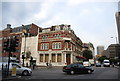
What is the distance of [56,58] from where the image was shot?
4350cm

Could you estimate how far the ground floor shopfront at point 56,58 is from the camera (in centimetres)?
4221

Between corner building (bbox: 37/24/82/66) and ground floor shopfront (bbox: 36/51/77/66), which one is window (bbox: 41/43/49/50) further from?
ground floor shopfront (bbox: 36/51/77/66)

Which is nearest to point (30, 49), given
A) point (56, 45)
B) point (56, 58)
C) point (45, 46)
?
point (45, 46)

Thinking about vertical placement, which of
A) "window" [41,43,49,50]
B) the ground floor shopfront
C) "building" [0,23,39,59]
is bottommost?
the ground floor shopfront

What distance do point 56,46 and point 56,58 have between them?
4.10 meters

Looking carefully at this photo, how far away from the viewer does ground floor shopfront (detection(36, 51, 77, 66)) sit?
42213 mm

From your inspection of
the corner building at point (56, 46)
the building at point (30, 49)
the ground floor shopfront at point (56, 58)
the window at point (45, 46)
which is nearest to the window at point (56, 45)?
the corner building at point (56, 46)

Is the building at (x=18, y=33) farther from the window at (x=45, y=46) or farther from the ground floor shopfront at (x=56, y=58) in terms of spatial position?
the ground floor shopfront at (x=56, y=58)

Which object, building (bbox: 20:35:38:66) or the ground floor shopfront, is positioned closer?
the ground floor shopfront

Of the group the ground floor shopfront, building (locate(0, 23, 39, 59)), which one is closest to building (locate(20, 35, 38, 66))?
the ground floor shopfront

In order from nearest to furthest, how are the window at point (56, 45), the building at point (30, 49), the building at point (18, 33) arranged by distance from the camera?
the window at point (56, 45)
the building at point (30, 49)
the building at point (18, 33)

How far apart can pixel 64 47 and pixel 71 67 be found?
24.4 meters

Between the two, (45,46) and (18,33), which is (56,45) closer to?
(45,46)

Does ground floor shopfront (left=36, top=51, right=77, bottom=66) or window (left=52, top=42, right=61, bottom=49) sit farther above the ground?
window (left=52, top=42, right=61, bottom=49)
